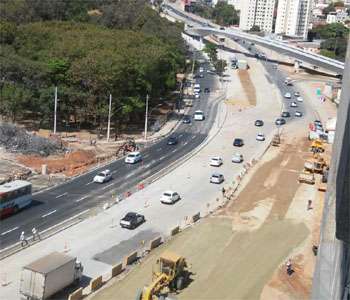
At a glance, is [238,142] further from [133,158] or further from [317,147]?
[133,158]

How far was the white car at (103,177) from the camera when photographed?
51.6 metres

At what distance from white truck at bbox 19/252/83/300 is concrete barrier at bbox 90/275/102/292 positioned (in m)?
1.19

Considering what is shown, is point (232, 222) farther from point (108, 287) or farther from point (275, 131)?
point (275, 131)

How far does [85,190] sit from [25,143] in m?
13.0

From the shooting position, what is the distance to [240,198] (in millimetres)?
49312

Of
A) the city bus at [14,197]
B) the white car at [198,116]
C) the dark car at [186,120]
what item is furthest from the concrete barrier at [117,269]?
the white car at [198,116]

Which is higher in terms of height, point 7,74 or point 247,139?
point 7,74

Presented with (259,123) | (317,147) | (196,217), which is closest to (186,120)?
(259,123)

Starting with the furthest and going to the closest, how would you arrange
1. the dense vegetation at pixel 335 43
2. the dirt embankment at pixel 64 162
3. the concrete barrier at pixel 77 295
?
the dense vegetation at pixel 335 43
the dirt embankment at pixel 64 162
the concrete barrier at pixel 77 295

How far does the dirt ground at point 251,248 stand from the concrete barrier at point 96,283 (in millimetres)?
393

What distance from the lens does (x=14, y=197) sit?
4169 cm

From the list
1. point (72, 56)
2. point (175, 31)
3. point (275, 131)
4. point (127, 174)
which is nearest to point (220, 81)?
point (175, 31)

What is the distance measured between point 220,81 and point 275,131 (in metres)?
44.7

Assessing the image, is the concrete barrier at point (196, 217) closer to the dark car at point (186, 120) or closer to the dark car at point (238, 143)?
the dark car at point (238, 143)
